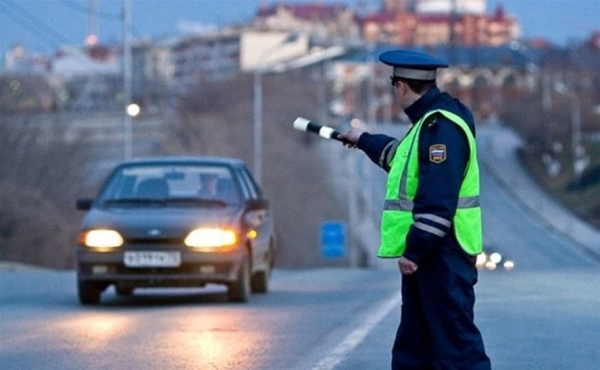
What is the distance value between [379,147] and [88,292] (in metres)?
8.84

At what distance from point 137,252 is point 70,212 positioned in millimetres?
49271

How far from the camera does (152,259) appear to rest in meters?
16.1

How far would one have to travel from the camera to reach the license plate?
16062mm

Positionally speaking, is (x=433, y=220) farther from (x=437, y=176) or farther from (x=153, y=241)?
(x=153, y=241)

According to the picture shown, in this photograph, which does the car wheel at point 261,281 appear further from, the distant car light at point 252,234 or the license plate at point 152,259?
the license plate at point 152,259

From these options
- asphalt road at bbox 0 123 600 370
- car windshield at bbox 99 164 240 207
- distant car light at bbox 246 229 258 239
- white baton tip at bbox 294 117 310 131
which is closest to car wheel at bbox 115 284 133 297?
asphalt road at bbox 0 123 600 370

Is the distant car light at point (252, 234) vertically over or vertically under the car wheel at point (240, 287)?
over

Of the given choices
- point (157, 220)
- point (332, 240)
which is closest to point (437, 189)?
point (157, 220)

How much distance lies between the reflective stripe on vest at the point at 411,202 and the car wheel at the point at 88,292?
911 cm

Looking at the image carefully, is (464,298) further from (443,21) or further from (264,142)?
(443,21)

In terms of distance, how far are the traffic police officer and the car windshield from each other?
938 centimetres

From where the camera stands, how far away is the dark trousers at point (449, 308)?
24.7ft

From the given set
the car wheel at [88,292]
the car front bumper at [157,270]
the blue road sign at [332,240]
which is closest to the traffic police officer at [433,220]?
the car front bumper at [157,270]

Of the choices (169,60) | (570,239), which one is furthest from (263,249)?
(169,60)
